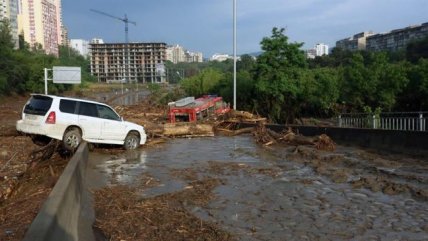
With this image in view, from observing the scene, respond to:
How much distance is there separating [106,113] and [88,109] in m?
0.80

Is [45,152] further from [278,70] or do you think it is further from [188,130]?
[278,70]

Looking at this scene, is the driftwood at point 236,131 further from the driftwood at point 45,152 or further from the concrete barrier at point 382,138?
the driftwood at point 45,152

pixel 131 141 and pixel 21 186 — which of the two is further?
pixel 131 141

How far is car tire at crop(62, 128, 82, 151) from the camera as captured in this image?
622 inches

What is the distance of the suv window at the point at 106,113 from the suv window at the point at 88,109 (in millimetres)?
184

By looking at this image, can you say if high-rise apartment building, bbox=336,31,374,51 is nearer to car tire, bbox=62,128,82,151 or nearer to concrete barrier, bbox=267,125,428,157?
concrete barrier, bbox=267,125,428,157

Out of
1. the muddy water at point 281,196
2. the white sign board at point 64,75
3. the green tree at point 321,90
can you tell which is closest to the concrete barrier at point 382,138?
the muddy water at point 281,196

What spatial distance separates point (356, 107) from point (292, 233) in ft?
121

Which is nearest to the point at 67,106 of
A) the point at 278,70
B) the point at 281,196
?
the point at 281,196

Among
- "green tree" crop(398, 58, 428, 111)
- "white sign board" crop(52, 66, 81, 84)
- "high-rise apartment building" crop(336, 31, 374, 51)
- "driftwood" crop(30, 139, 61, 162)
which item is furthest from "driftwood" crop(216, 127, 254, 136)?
"high-rise apartment building" crop(336, 31, 374, 51)

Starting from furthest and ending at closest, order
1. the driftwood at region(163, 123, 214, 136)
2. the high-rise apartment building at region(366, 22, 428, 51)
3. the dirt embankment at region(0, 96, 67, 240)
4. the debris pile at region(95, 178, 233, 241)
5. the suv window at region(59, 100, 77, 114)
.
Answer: the high-rise apartment building at region(366, 22, 428, 51), the driftwood at region(163, 123, 214, 136), the suv window at region(59, 100, 77, 114), the dirt embankment at region(0, 96, 67, 240), the debris pile at region(95, 178, 233, 241)

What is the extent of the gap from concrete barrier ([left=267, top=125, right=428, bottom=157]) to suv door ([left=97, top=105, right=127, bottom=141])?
876 cm

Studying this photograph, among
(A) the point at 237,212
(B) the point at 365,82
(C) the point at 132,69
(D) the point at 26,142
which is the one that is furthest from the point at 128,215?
(C) the point at 132,69

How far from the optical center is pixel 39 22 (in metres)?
159
